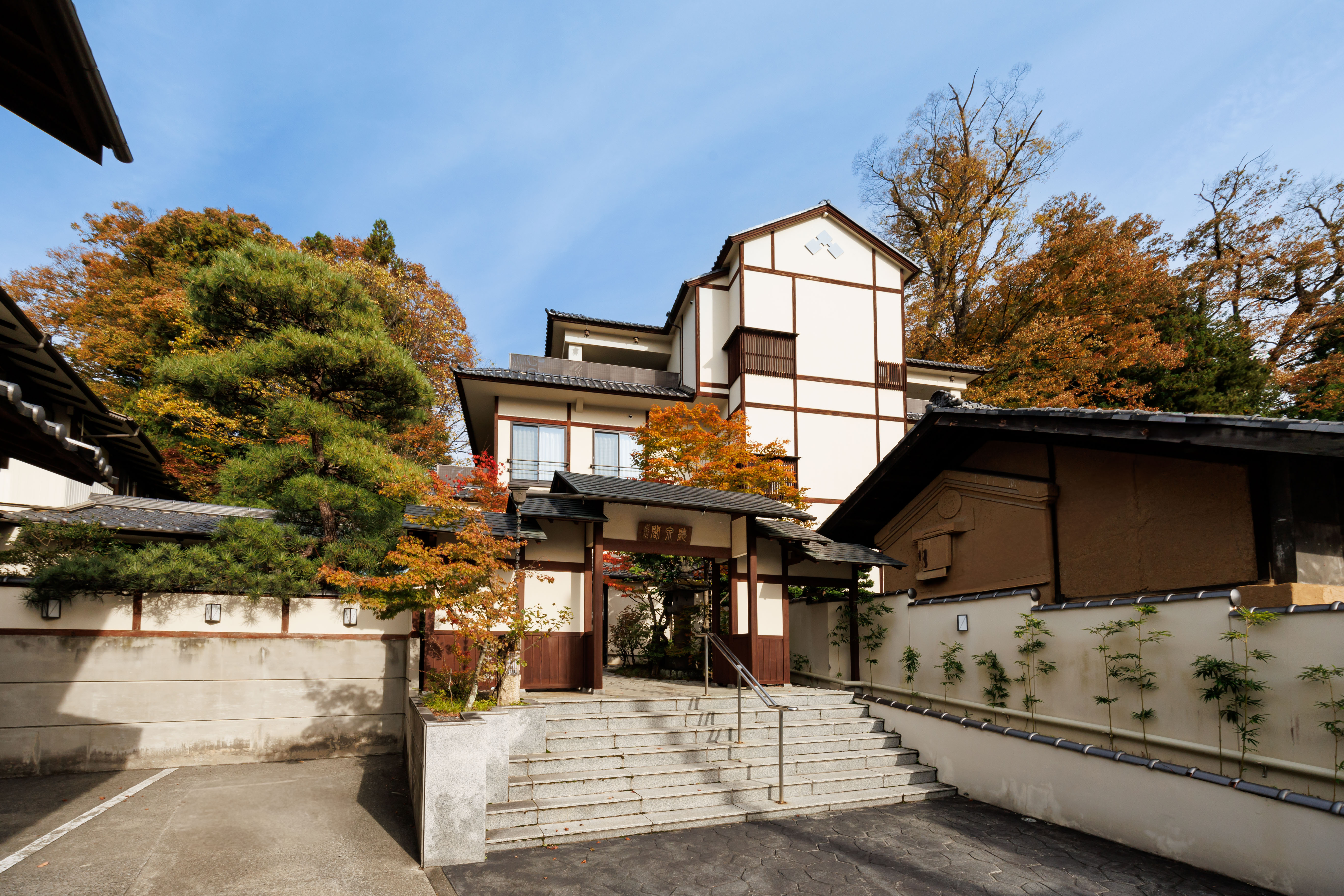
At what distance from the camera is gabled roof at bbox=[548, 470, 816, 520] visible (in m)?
10.3

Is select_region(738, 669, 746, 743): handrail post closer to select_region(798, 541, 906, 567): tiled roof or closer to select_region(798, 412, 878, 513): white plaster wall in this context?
select_region(798, 541, 906, 567): tiled roof

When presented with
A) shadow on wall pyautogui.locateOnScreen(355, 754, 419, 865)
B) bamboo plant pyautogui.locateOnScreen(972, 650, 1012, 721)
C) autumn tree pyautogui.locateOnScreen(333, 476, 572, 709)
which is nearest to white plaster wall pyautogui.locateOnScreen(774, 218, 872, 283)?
bamboo plant pyautogui.locateOnScreen(972, 650, 1012, 721)

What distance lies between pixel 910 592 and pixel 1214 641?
14.5 ft

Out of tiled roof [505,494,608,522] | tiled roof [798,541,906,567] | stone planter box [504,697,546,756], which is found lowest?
stone planter box [504,697,546,756]

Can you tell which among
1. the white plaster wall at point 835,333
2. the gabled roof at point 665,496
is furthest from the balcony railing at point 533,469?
the gabled roof at point 665,496

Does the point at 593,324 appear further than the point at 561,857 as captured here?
Yes

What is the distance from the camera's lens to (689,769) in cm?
772

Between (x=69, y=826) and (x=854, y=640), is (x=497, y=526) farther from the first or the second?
(x=854, y=640)

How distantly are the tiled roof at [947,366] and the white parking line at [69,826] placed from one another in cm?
2002

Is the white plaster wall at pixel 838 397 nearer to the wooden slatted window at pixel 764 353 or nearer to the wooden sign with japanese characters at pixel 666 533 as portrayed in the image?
the wooden slatted window at pixel 764 353

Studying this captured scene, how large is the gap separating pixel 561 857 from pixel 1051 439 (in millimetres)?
7438

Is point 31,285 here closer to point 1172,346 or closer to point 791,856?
point 791,856

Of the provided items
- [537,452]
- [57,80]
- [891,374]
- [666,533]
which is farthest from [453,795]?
[891,374]

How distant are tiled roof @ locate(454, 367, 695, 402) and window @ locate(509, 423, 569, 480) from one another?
4.59 ft
